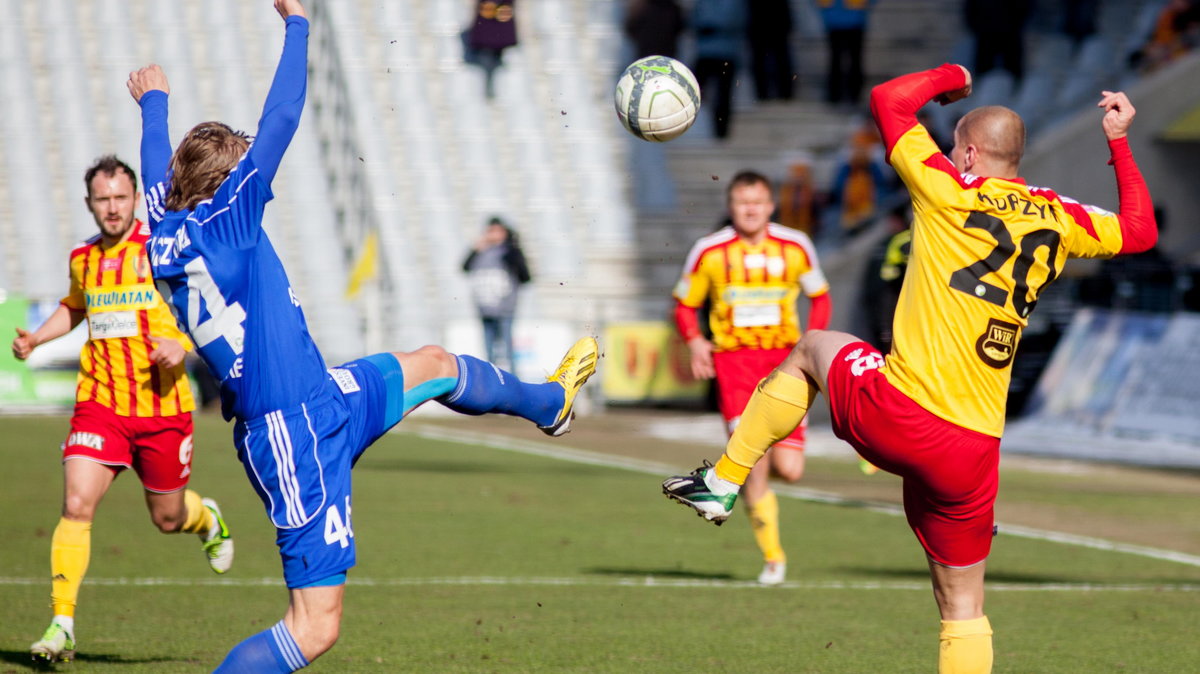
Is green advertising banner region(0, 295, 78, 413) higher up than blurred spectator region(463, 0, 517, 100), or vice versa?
blurred spectator region(463, 0, 517, 100)

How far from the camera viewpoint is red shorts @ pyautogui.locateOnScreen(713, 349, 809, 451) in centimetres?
928

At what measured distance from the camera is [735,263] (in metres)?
9.45

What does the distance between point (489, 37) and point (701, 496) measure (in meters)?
20.8

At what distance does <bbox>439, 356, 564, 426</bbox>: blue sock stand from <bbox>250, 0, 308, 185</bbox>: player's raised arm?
1034 mm

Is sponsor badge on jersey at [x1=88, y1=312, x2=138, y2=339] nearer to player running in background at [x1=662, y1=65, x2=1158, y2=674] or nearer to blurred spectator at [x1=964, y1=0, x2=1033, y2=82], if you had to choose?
player running in background at [x1=662, y1=65, x2=1158, y2=674]

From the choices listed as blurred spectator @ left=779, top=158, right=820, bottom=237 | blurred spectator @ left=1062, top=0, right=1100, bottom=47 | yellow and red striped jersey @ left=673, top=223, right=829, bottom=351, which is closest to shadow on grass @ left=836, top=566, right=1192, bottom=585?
yellow and red striped jersey @ left=673, top=223, right=829, bottom=351

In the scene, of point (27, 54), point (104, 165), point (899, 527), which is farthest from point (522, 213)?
point (104, 165)

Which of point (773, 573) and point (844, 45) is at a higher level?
point (844, 45)

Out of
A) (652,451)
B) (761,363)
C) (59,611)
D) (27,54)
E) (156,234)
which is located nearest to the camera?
(156,234)

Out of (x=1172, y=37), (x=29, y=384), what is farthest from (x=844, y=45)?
(x=29, y=384)

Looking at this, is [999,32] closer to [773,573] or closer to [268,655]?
[773,573]

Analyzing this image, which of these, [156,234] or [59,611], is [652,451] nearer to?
[59,611]

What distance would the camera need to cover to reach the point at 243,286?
5125 millimetres

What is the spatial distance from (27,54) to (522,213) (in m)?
8.99
